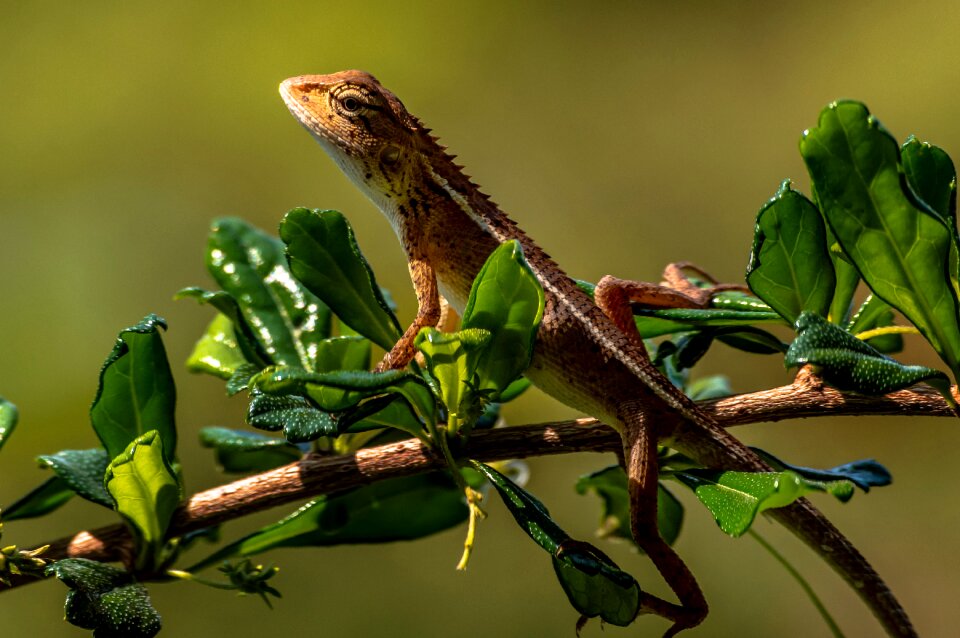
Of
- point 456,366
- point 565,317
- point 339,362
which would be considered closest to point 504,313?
point 456,366

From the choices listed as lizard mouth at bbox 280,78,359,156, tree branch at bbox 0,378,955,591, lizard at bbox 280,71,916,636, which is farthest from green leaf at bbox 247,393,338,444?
lizard mouth at bbox 280,78,359,156

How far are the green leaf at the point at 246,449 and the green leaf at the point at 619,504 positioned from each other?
1.81 feet

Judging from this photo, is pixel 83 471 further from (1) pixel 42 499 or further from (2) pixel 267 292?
(2) pixel 267 292

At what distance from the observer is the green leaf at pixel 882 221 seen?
1.17 meters

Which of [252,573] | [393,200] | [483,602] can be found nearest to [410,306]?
[483,602]

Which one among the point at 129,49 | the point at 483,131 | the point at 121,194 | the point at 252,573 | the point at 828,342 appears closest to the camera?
the point at 828,342

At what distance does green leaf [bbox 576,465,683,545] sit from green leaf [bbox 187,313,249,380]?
67cm

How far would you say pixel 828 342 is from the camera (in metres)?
1.24

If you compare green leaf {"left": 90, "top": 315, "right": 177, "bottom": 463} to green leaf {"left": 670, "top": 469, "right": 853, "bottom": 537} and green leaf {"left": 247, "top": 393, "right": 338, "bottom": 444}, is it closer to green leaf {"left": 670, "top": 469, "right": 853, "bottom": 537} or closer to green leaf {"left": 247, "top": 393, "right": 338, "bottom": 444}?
green leaf {"left": 247, "top": 393, "right": 338, "bottom": 444}

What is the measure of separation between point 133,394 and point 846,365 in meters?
1.04

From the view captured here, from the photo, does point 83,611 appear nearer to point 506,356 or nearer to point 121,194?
point 506,356

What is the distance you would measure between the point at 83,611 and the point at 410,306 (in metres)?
3.23

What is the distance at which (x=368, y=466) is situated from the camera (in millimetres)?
1490

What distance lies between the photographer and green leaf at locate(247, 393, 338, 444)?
128 cm
